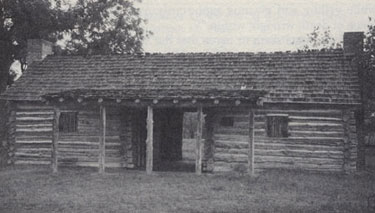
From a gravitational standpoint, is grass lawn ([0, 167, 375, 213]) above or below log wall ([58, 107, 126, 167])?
below

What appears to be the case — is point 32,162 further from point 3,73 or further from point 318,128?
point 318,128

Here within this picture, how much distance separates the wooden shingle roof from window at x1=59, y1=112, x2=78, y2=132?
1223 mm

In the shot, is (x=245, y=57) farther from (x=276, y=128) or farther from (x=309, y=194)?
(x=309, y=194)

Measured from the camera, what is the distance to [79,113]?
2142 centimetres

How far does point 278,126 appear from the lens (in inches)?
778

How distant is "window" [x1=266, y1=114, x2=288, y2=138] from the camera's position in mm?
19734

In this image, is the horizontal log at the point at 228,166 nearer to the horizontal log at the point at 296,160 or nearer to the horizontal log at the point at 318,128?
the horizontal log at the point at 296,160

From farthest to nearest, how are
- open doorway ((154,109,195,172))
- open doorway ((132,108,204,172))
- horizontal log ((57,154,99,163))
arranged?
open doorway ((154,109,195,172)), open doorway ((132,108,204,172)), horizontal log ((57,154,99,163))

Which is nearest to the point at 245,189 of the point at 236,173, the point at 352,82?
the point at 236,173

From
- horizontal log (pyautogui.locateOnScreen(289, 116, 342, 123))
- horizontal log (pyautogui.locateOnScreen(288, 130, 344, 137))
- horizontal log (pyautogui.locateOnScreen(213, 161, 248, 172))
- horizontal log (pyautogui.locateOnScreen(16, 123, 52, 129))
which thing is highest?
horizontal log (pyautogui.locateOnScreen(289, 116, 342, 123))

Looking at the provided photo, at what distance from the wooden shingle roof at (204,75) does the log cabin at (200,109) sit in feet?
0.16

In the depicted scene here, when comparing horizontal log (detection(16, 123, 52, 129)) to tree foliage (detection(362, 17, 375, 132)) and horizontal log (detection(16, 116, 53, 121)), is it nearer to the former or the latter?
horizontal log (detection(16, 116, 53, 121))

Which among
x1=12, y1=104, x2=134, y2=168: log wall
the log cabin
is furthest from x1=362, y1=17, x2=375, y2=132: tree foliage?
x1=12, y1=104, x2=134, y2=168: log wall

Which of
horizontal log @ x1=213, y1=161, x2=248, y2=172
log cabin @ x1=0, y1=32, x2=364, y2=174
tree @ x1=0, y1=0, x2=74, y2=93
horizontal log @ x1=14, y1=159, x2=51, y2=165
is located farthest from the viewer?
tree @ x1=0, y1=0, x2=74, y2=93
